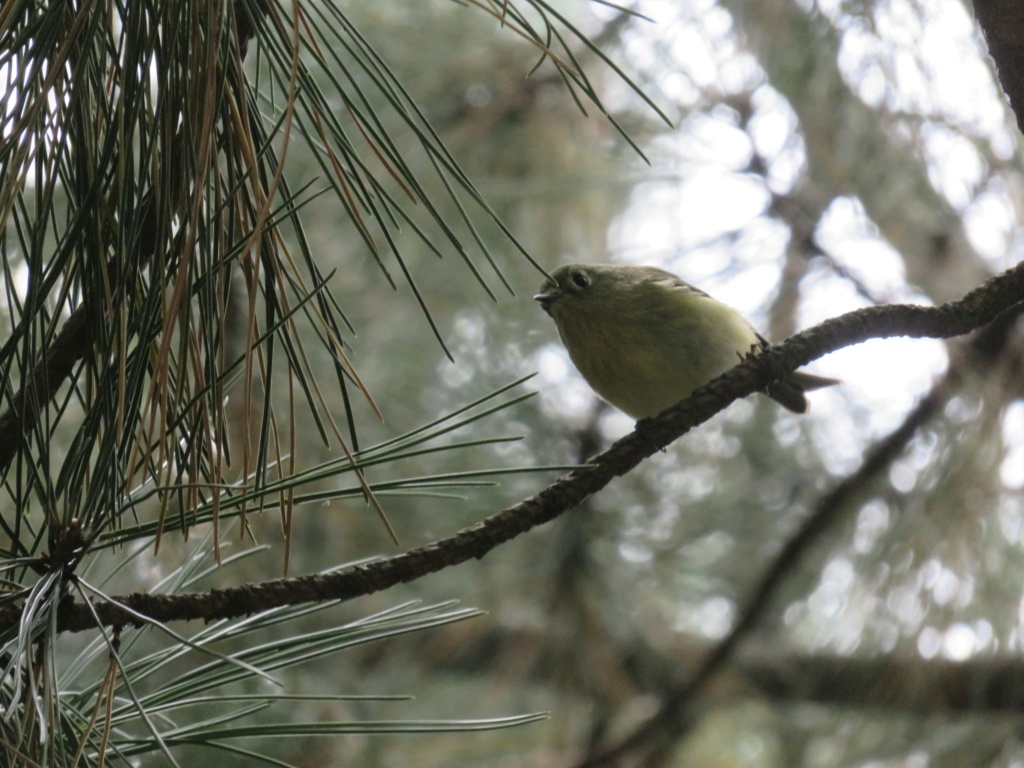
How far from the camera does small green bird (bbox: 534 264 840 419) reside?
7.80 ft

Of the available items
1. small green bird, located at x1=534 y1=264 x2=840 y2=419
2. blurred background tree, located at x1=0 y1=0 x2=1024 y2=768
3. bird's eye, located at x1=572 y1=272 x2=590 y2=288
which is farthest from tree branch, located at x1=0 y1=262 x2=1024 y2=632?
bird's eye, located at x1=572 y1=272 x2=590 y2=288

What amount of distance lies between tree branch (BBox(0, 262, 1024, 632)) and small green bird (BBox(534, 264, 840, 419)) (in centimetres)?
110

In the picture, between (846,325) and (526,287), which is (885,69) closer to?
(526,287)

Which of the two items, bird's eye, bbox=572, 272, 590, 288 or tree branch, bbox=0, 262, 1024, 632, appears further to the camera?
bird's eye, bbox=572, 272, 590, 288

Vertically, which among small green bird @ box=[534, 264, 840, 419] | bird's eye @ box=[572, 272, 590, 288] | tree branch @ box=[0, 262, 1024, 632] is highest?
bird's eye @ box=[572, 272, 590, 288]

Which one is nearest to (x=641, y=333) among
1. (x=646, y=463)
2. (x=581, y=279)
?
(x=581, y=279)

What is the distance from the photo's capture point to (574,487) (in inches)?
42.5

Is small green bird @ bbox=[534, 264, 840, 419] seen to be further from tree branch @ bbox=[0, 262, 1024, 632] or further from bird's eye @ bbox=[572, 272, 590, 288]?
tree branch @ bbox=[0, 262, 1024, 632]

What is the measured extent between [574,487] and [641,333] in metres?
1.35

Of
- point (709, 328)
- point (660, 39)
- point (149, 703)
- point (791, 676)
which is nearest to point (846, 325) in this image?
point (149, 703)

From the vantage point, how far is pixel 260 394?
2291 millimetres

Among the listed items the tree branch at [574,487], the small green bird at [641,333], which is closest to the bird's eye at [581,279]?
the small green bird at [641,333]

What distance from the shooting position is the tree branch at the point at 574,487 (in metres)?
0.94

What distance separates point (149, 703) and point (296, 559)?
1516mm
